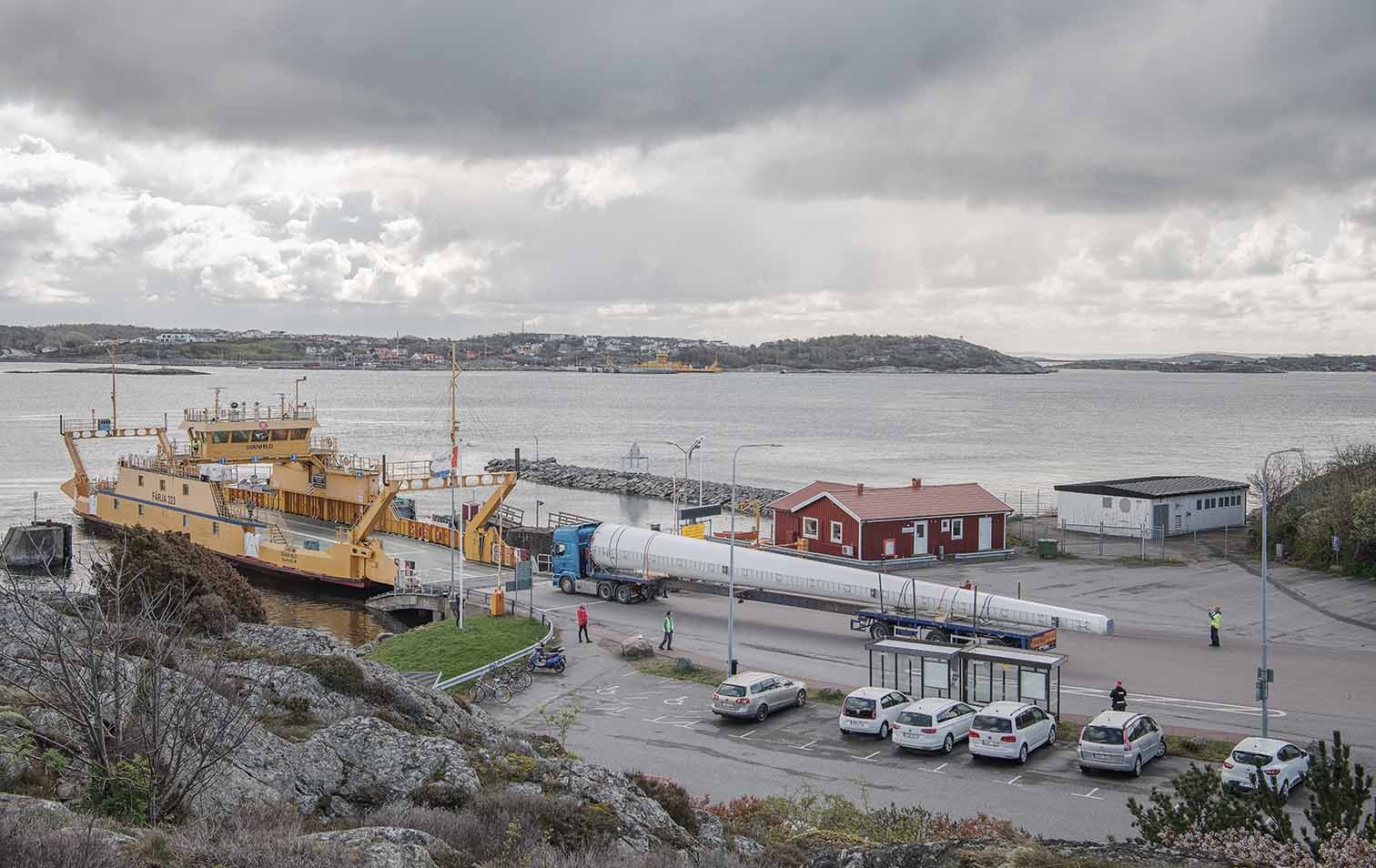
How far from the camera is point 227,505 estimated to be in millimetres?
49188

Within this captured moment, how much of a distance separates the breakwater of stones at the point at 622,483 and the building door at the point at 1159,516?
2605 centimetres

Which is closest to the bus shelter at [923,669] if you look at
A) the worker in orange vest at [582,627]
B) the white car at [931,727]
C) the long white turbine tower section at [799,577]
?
the white car at [931,727]

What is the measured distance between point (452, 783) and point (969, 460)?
94668mm

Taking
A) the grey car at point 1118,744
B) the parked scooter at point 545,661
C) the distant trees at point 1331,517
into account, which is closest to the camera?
the grey car at point 1118,744

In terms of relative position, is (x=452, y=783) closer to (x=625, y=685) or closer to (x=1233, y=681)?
(x=625, y=685)

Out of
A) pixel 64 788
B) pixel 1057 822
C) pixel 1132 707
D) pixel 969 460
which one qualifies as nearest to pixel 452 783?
pixel 64 788

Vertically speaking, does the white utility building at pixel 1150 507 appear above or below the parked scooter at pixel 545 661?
above

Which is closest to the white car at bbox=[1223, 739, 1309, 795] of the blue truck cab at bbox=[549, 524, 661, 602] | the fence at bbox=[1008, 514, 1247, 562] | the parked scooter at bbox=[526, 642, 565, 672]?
the parked scooter at bbox=[526, 642, 565, 672]

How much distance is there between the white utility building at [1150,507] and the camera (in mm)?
49188

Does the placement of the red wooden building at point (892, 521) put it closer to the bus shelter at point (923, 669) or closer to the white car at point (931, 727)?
the bus shelter at point (923, 669)

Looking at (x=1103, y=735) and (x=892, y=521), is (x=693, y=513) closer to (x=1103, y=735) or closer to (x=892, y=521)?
(x=892, y=521)

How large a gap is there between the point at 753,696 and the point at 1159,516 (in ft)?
106

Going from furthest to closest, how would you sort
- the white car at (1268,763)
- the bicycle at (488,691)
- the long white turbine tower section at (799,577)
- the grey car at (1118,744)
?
1. the long white turbine tower section at (799,577)
2. the bicycle at (488,691)
3. the grey car at (1118,744)
4. the white car at (1268,763)

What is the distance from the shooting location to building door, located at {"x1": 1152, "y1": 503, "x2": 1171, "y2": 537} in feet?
161
